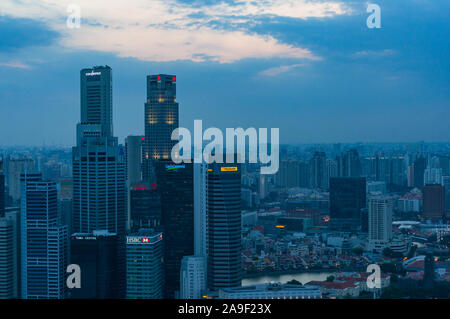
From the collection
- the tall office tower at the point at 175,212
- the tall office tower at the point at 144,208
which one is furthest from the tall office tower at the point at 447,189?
the tall office tower at the point at 144,208

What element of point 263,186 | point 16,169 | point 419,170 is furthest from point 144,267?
point 419,170

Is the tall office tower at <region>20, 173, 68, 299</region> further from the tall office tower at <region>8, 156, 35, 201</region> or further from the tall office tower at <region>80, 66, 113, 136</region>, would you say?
the tall office tower at <region>80, 66, 113, 136</region>

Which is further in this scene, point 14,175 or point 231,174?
point 14,175

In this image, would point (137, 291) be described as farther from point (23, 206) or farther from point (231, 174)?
point (23, 206)

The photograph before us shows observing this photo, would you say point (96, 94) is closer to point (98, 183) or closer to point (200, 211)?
point (98, 183)

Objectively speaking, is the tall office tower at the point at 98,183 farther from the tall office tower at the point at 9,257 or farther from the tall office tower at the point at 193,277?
the tall office tower at the point at 193,277
